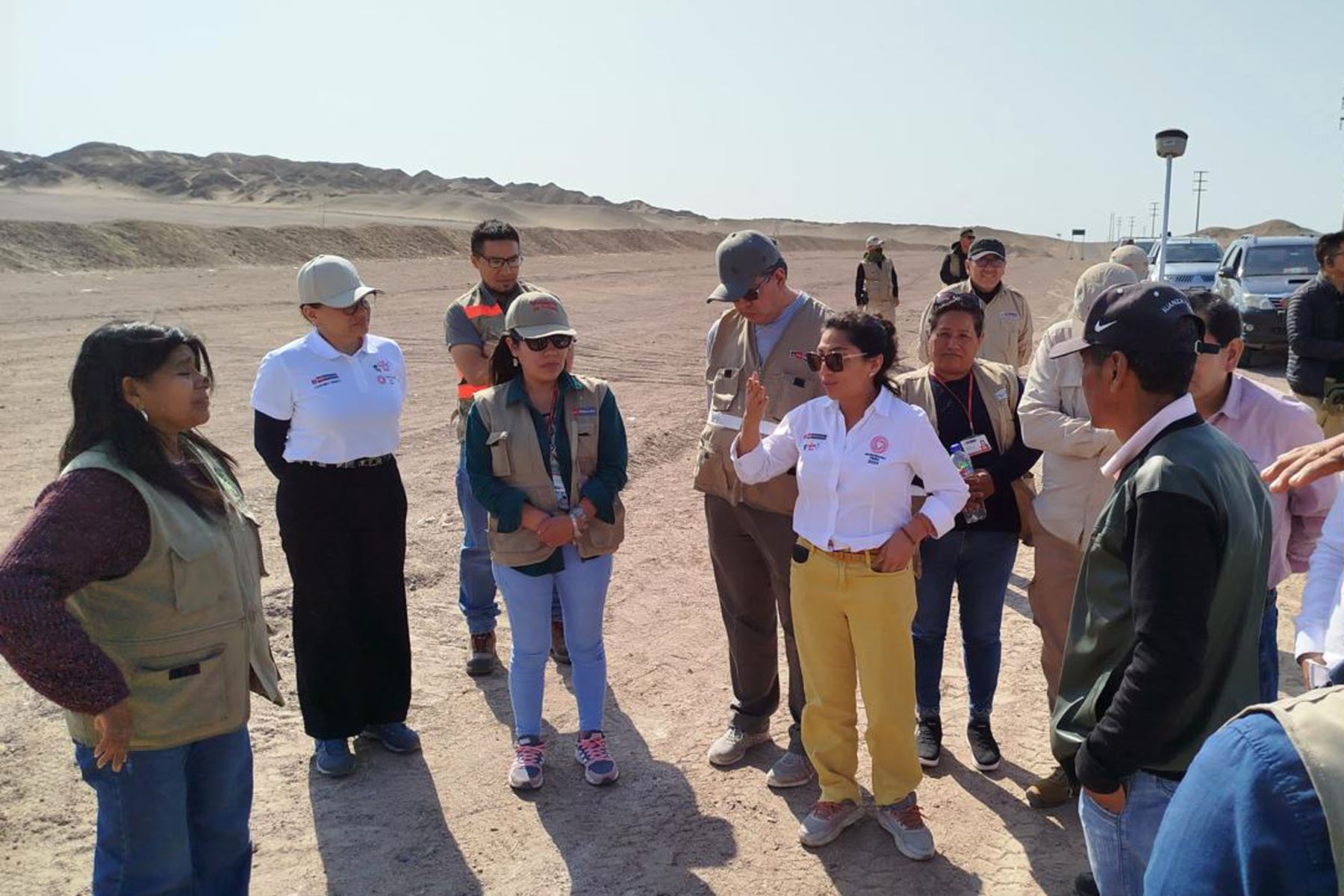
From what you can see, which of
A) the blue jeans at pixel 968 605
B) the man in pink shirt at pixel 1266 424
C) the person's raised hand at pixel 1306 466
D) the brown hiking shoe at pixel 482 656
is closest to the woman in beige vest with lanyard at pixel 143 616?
the brown hiking shoe at pixel 482 656

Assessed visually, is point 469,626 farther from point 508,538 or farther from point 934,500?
point 934,500

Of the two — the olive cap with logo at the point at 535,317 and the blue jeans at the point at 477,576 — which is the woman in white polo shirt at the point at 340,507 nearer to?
the olive cap with logo at the point at 535,317

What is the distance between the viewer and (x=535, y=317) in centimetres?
413

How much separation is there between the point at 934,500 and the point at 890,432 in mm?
305

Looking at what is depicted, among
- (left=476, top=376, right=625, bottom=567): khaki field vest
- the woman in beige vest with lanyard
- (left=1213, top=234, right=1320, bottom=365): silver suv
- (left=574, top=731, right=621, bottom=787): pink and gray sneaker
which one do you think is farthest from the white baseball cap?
(left=1213, top=234, right=1320, bottom=365): silver suv

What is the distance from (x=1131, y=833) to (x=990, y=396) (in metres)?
2.35

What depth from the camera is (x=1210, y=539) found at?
2.10 metres

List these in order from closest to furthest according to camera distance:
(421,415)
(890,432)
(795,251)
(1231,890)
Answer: (1231,890) < (890,432) < (421,415) < (795,251)

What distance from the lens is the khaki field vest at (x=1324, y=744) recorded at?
3.25 ft

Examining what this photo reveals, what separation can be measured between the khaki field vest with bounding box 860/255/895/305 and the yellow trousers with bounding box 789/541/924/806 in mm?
9264

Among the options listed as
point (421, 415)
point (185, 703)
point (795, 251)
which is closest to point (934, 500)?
point (185, 703)

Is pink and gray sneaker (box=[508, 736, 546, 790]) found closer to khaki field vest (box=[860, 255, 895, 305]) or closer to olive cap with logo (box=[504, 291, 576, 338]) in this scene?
olive cap with logo (box=[504, 291, 576, 338])

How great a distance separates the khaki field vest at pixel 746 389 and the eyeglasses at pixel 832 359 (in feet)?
1.31

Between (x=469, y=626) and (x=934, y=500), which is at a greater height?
(x=934, y=500)
